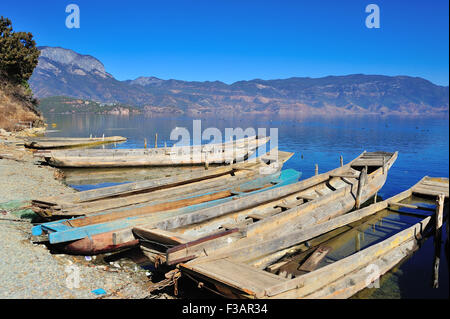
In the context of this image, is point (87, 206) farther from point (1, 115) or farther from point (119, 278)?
point (1, 115)

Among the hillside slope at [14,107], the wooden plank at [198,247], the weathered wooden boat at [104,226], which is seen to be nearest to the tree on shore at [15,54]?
the hillside slope at [14,107]

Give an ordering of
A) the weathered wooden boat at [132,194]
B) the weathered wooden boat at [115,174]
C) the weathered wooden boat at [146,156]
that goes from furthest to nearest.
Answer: the weathered wooden boat at [146,156] < the weathered wooden boat at [115,174] < the weathered wooden boat at [132,194]

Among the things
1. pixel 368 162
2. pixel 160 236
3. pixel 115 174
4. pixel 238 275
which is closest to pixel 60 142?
pixel 115 174

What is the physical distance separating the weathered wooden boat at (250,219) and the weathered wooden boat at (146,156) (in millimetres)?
10081

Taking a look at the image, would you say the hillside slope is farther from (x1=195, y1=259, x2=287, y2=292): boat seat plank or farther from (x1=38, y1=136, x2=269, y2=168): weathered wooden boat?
(x1=195, y1=259, x2=287, y2=292): boat seat plank

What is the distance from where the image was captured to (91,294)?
6660 mm

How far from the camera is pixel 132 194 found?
1259 cm

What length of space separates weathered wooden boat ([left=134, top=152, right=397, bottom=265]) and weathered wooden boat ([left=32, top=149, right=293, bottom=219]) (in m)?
2.28

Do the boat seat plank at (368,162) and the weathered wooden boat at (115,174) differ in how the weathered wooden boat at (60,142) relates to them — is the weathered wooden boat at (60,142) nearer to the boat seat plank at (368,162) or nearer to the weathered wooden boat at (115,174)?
the weathered wooden boat at (115,174)

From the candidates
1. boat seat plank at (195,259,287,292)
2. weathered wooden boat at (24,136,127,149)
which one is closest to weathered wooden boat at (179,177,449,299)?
boat seat plank at (195,259,287,292)

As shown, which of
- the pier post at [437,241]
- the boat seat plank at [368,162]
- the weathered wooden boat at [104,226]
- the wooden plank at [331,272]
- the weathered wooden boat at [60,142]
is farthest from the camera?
the weathered wooden boat at [60,142]

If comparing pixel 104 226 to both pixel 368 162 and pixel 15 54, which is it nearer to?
pixel 368 162

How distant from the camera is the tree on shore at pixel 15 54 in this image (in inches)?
1544

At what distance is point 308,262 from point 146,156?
18.9 m
